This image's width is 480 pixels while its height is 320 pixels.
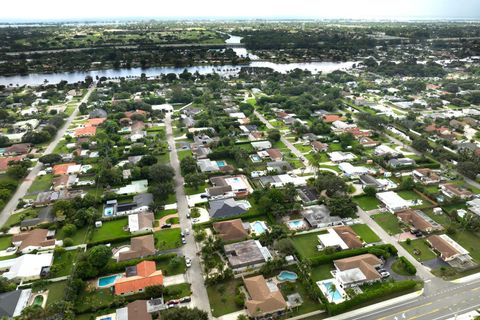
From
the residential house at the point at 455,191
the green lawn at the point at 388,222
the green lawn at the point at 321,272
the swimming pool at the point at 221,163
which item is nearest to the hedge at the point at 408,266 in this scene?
the green lawn at the point at 388,222

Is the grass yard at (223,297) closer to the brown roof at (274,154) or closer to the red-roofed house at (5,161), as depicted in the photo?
the brown roof at (274,154)

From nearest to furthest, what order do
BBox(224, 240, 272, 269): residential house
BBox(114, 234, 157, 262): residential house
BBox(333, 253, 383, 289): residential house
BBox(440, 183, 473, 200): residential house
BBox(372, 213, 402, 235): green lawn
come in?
BBox(333, 253, 383, 289): residential house, BBox(224, 240, 272, 269): residential house, BBox(114, 234, 157, 262): residential house, BBox(372, 213, 402, 235): green lawn, BBox(440, 183, 473, 200): residential house

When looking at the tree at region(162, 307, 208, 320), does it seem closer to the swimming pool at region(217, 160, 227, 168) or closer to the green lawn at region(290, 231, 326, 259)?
the green lawn at region(290, 231, 326, 259)

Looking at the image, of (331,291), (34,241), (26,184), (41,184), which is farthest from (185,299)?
(26,184)

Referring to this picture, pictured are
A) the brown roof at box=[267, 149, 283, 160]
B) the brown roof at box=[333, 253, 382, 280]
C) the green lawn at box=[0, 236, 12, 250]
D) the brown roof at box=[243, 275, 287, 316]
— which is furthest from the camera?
the brown roof at box=[267, 149, 283, 160]

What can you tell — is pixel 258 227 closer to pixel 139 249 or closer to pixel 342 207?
pixel 342 207

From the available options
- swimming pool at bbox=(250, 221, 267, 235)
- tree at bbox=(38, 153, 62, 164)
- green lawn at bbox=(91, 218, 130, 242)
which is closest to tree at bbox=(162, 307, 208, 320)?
swimming pool at bbox=(250, 221, 267, 235)

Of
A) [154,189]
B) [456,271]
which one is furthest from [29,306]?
[456,271]
